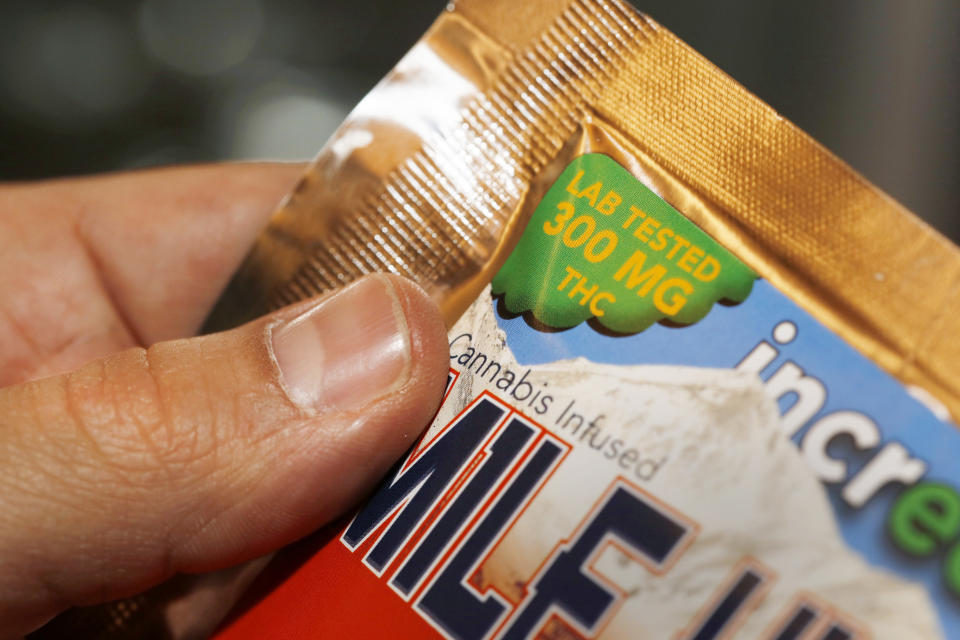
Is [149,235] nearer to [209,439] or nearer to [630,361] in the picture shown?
[209,439]

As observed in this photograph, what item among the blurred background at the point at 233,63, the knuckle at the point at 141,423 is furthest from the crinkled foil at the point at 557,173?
the blurred background at the point at 233,63

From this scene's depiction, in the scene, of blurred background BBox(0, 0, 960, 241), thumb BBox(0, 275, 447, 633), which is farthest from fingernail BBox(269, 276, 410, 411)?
blurred background BBox(0, 0, 960, 241)

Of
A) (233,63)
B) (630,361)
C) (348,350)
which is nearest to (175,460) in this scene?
(348,350)

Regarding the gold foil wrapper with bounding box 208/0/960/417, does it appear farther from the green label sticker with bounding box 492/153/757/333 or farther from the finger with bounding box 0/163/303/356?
the finger with bounding box 0/163/303/356

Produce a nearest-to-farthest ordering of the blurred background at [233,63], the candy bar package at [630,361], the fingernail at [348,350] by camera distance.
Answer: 1. the candy bar package at [630,361]
2. the fingernail at [348,350]
3. the blurred background at [233,63]

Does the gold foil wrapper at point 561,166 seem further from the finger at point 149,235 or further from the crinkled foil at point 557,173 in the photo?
the finger at point 149,235

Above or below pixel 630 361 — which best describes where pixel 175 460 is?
below
